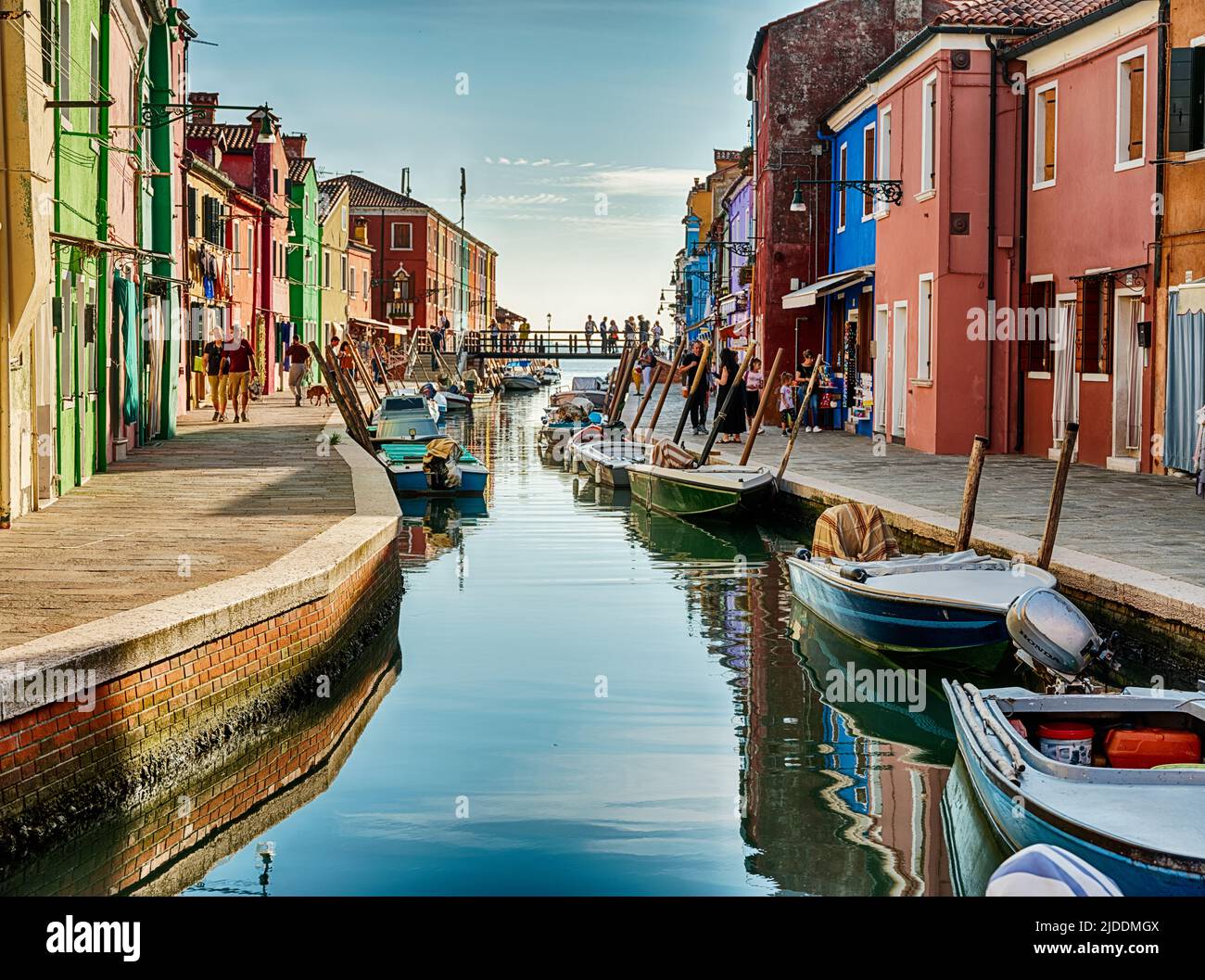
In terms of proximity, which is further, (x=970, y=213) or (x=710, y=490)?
(x=970, y=213)

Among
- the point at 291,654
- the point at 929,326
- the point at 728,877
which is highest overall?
the point at 929,326

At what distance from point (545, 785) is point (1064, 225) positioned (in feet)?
50.6

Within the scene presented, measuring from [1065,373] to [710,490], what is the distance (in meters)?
5.22

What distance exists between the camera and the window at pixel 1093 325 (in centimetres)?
2086

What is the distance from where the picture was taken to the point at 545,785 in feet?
29.4

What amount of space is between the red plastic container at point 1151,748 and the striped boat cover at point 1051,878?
2159 millimetres

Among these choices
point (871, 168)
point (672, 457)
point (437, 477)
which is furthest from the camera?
point (871, 168)

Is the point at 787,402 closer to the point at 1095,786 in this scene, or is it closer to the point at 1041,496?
the point at 1041,496

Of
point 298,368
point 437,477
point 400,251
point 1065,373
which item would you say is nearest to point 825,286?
point 1065,373

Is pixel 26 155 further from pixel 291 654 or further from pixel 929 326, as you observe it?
pixel 929 326

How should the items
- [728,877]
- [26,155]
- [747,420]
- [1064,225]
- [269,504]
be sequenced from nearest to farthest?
[728,877], [26,155], [269,504], [1064,225], [747,420]

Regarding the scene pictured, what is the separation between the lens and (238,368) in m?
30.8

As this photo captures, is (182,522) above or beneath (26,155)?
beneath

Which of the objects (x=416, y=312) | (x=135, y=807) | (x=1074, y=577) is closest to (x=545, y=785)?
(x=135, y=807)
